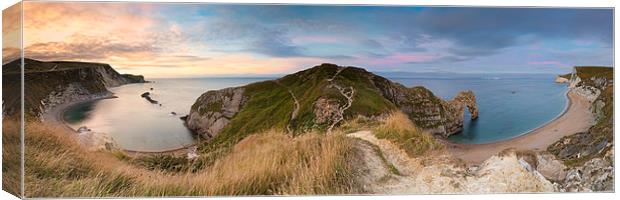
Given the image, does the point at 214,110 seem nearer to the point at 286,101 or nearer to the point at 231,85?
the point at 231,85

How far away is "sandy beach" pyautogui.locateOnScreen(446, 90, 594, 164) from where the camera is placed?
1288cm

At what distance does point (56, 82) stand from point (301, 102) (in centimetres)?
325

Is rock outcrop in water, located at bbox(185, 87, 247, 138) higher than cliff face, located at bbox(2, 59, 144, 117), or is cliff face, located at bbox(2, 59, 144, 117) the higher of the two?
cliff face, located at bbox(2, 59, 144, 117)

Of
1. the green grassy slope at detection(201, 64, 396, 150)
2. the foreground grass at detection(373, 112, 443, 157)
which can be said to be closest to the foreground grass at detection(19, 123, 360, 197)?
the green grassy slope at detection(201, 64, 396, 150)

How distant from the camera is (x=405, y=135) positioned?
42.0 ft

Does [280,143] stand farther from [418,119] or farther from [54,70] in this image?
[54,70]

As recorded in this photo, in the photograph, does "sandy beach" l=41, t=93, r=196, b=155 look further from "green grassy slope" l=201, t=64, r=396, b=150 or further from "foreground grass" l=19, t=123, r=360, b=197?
"green grassy slope" l=201, t=64, r=396, b=150

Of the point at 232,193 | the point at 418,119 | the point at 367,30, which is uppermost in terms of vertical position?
the point at 367,30

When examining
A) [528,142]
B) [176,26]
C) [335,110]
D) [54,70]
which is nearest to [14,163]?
[54,70]

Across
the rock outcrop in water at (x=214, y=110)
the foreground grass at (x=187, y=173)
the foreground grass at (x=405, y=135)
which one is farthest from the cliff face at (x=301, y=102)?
the foreground grass at (x=187, y=173)

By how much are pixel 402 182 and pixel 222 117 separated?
8.56 feet

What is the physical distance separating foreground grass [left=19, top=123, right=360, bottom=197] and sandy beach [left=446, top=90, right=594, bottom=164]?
5.84ft

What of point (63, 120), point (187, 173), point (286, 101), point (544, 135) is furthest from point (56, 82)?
point (544, 135)

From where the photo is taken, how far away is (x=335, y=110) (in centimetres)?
1259
